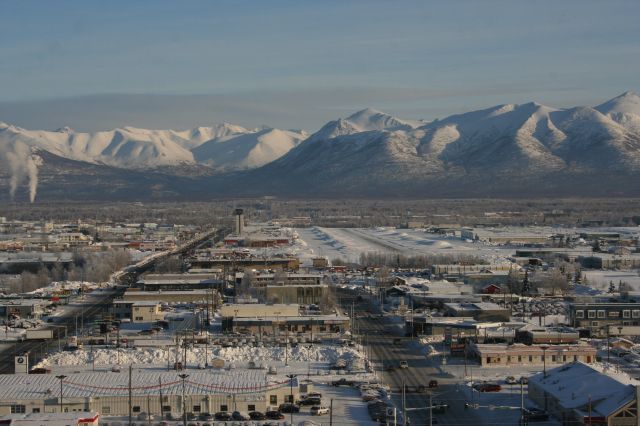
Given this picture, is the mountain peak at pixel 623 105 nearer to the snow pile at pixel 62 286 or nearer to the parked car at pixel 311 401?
the snow pile at pixel 62 286

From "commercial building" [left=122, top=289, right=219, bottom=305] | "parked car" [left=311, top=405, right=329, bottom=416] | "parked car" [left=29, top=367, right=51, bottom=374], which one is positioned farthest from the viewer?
"commercial building" [left=122, top=289, right=219, bottom=305]

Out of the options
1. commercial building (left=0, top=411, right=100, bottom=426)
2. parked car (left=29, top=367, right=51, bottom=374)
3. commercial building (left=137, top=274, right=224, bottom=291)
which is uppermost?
commercial building (left=137, top=274, right=224, bottom=291)

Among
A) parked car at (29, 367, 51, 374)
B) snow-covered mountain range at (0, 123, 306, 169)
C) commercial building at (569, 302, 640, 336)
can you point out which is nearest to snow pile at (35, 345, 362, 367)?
parked car at (29, 367, 51, 374)

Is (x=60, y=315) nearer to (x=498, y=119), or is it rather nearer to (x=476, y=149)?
(x=476, y=149)

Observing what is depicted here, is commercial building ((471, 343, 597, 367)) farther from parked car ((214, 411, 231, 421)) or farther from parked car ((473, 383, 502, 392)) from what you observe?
parked car ((214, 411, 231, 421))

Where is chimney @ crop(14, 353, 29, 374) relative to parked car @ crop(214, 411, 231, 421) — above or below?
above

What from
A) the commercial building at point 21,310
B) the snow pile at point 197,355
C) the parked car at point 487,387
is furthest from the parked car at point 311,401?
the commercial building at point 21,310

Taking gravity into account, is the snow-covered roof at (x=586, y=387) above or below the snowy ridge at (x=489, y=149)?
below

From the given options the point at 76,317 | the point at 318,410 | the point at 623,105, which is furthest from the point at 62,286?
the point at 623,105
